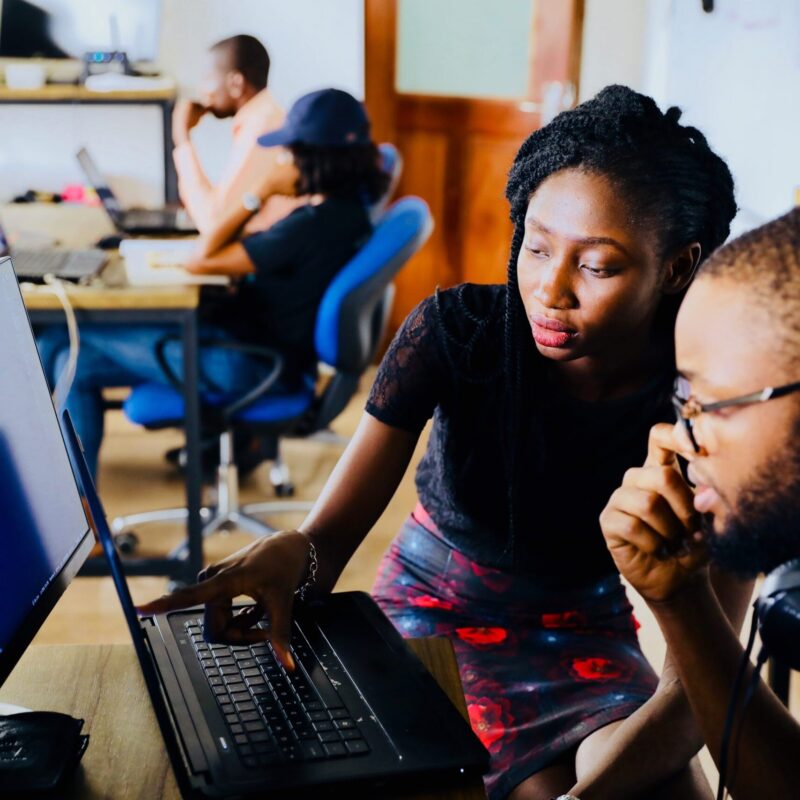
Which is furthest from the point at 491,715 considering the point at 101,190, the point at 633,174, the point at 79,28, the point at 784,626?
the point at 79,28

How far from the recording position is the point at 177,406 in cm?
254

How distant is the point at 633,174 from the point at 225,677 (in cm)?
66

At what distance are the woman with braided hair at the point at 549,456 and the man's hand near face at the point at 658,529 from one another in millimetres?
191

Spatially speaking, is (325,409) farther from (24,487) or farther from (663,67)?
(24,487)

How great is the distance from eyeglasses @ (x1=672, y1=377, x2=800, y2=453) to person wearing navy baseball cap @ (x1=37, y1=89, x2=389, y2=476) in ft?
5.83

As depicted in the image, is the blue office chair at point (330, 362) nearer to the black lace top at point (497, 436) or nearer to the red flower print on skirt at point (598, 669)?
the black lace top at point (497, 436)

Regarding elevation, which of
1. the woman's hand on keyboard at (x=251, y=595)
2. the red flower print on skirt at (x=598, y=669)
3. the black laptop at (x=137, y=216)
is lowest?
the red flower print on skirt at (x=598, y=669)

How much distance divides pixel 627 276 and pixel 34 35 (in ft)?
10.4

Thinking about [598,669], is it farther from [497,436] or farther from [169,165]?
[169,165]

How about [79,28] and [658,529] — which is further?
[79,28]

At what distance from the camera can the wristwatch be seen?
8.81ft

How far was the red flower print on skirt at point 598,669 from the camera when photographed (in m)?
1.28

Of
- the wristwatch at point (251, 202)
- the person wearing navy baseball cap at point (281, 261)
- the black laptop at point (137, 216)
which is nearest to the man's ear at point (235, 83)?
the black laptop at point (137, 216)

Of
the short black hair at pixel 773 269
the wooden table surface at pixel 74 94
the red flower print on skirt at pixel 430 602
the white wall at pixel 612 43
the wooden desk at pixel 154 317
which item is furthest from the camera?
the white wall at pixel 612 43
